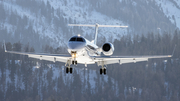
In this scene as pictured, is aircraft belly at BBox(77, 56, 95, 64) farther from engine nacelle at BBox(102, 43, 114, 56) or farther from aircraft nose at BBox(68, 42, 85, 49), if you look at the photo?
engine nacelle at BBox(102, 43, 114, 56)

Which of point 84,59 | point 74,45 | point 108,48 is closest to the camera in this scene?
point 74,45

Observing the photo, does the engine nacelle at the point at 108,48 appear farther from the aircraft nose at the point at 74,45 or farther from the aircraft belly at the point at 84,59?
the aircraft nose at the point at 74,45

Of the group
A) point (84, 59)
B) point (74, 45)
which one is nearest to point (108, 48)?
point (84, 59)

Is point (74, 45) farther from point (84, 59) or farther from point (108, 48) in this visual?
point (108, 48)

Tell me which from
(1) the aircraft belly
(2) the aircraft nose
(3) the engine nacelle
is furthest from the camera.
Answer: (3) the engine nacelle

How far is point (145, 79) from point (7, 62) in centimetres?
8869

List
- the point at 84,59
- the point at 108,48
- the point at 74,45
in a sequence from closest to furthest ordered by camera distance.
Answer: the point at 74,45 → the point at 84,59 → the point at 108,48

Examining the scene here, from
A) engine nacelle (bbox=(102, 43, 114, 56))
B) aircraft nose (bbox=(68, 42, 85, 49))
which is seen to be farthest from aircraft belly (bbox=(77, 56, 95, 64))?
engine nacelle (bbox=(102, 43, 114, 56))

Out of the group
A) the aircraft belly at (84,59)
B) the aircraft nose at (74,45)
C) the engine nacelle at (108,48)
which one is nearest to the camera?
the aircraft nose at (74,45)

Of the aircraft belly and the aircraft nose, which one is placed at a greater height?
the aircraft nose

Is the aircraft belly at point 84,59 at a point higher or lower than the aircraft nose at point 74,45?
lower

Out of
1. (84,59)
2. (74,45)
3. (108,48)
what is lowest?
(84,59)

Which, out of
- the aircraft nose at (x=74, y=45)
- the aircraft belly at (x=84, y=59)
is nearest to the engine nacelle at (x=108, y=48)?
the aircraft belly at (x=84, y=59)

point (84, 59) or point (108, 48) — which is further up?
point (108, 48)
